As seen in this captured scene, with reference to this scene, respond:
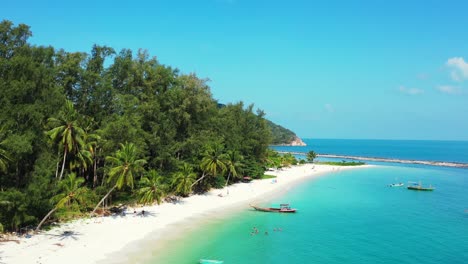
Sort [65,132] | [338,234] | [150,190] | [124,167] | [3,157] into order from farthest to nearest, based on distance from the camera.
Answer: [150,190]
[338,234]
[124,167]
[65,132]
[3,157]

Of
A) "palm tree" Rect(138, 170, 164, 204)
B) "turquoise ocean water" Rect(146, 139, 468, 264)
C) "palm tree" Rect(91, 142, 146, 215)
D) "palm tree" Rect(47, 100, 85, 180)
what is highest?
"palm tree" Rect(47, 100, 85, 180)

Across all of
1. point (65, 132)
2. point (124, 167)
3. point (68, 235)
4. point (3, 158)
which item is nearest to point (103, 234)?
point (68, 235)

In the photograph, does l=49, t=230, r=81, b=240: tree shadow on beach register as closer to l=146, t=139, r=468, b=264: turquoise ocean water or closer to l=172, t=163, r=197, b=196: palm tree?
l=146, t=139, r=468, b=264: turquoise ocean water

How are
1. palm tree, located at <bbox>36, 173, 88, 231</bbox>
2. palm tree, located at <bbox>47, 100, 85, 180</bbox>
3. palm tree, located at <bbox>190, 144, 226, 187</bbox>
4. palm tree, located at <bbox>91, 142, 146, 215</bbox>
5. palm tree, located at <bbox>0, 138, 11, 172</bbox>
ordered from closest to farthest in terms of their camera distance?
palm tree, located at <bbox>0, 138, 11, 172</bbox> < palm tree, located at <bbox>36, 173, 88, 231</bbox> < palm tree, located at <bbox>47, 100, 85, 180</bbox> < palm tree, located at <bbox>91, 142, 146, 215</bbox> < palm tree, located at <bbox>190, 144, 226, 187</bbox>

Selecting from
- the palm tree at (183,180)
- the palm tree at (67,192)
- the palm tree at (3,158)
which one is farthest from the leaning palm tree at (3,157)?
the palm tree at (183,180)

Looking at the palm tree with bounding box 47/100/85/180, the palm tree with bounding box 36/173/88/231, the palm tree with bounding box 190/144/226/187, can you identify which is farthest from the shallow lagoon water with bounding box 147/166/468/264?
the palm tree with bounding box 47/100/85/180

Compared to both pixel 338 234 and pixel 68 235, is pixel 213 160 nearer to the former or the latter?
pixel 338 234
